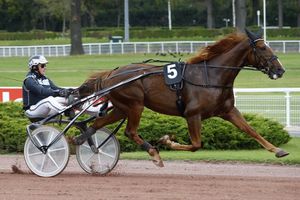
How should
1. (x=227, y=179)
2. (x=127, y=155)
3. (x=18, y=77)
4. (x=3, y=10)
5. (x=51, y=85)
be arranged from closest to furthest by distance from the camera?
(x=227, y=179) → (x=51, y=85) → (x=127, y=155) → (x=18, y=77) → (x=3, y=10)

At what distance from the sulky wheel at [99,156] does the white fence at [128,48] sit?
3390 centimetres

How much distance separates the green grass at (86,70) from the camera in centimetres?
2819

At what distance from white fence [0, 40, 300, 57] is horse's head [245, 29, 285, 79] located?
34.3 m

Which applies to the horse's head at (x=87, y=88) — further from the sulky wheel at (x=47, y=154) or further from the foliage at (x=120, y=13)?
the foliage at (x=120, y=13)

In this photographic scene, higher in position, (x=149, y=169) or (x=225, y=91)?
(x=225, y=91)

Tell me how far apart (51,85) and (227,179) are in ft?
8.25

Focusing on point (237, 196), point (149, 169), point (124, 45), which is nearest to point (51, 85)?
point (149, 169)

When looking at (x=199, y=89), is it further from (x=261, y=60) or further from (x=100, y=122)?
(x=100, y=122)

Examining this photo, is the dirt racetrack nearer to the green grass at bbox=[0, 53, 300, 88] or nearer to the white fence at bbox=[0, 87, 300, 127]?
the white fence at bbox=[0, 87, 300, 127]

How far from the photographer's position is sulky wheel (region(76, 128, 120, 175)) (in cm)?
1013

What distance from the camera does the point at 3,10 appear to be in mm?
73438

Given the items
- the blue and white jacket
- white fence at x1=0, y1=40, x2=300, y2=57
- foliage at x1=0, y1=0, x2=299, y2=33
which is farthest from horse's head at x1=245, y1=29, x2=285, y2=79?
foliage at x1=0, y1=0, x2=299, y2=33

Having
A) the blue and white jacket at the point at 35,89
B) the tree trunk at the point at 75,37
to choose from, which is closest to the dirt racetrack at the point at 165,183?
the blue and white jacket at the point at 35,89

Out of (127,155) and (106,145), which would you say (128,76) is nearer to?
(106,145)
